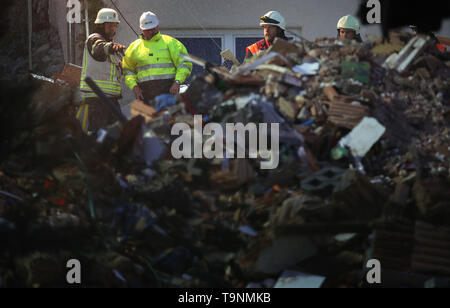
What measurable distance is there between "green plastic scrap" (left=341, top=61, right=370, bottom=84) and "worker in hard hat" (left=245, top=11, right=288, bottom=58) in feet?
7.94

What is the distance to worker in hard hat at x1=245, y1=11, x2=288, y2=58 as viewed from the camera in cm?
974

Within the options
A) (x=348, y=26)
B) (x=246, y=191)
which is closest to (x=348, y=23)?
(x=348, y=26)

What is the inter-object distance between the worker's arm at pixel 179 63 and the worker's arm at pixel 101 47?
2.11ft

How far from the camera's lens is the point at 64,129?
245 inches

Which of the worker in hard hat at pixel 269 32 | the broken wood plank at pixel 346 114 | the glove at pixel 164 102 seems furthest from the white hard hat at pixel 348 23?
the glove at pixel 164 102

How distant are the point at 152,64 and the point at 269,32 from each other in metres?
1.83

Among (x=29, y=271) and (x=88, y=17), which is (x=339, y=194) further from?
(x=88, y=17)

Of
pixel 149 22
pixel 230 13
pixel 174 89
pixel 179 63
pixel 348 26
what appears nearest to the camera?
pixel 174 89

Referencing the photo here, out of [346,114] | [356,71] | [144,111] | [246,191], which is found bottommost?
[246,191]

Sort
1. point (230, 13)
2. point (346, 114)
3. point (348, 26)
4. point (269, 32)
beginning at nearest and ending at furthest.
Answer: point (346, 114) → point (269, 32) → point (348, 26) → point (230, 13)

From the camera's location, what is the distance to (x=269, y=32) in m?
9.77

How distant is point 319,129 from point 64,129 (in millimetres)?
2462

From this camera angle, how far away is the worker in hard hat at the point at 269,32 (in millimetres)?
9742

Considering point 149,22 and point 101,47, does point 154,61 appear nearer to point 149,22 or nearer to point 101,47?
point 149,22
